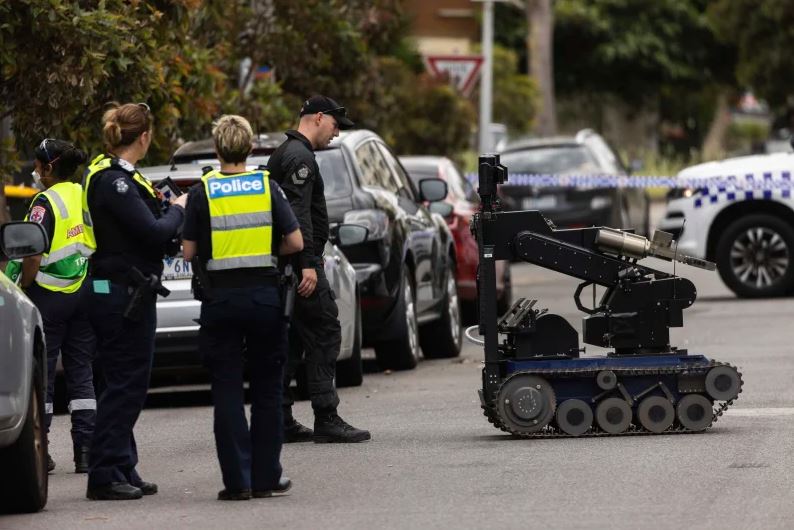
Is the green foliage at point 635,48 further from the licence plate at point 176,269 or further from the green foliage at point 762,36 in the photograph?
the licence plate at point 176,269

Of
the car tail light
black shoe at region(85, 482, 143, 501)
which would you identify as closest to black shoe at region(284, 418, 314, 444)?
black shoe at region(85, 482, 143, 501)

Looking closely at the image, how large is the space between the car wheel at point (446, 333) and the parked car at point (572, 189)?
32.7 feet

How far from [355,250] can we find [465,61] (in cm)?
1517

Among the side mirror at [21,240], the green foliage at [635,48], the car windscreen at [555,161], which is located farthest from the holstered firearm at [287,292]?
the green foliage at [635,48]

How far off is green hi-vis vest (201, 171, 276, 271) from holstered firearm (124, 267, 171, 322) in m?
0.39

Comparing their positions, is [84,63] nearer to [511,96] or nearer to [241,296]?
[241,296]

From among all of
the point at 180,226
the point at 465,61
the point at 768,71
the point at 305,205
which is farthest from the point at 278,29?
the point at 768,71

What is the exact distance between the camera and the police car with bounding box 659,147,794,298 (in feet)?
64.7

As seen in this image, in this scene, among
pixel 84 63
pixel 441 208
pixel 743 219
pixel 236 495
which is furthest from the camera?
pixel 743 219

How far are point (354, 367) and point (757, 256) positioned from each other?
7.35 metres

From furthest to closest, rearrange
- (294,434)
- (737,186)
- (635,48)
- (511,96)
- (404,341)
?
(635,48), (511,96), (737,186), (404,341), (294,434)

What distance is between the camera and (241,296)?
8.77 meters

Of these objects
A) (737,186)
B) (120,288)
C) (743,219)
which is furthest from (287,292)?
(743,219)

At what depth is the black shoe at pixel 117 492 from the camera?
30.0 ft
